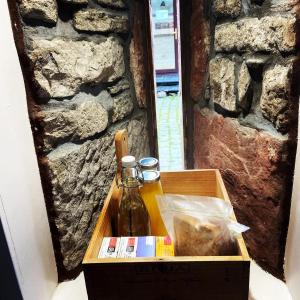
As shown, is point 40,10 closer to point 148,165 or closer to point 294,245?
point 148,165

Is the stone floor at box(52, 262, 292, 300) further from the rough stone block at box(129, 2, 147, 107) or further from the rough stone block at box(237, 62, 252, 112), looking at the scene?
the rough stone block at box(129, 2, 147, 107)

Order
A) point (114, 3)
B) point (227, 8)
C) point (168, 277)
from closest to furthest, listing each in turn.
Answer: point (168, 277) → point (227, 8) → point (114, 3)

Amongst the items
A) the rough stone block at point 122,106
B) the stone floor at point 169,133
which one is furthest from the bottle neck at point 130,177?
the stone floor at point 169,133

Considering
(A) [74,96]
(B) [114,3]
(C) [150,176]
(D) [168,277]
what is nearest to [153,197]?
(C) [150,176]

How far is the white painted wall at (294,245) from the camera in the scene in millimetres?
623

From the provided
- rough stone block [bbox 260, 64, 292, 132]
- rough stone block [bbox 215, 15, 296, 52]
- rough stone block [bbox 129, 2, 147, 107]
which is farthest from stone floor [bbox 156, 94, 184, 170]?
rough stone block [bbox 260, 64, 292, 132]

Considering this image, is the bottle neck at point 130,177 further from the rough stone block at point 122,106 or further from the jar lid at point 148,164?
the rough stone block at point 122,106

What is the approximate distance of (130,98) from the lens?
3.10 feet

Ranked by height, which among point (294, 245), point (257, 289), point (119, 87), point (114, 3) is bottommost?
point (257, 289)

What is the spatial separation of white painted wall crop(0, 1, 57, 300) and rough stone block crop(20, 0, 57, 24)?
0.12 ft

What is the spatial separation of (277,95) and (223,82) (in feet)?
0.58

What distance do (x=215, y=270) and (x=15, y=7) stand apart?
575 mm

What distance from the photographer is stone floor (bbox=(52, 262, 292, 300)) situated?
680 mm

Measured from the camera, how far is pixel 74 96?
704mm
